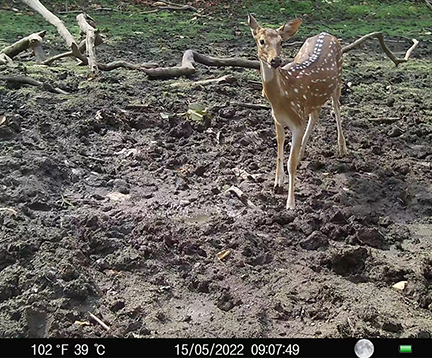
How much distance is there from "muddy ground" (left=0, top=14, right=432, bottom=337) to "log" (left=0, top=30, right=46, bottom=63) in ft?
3.10

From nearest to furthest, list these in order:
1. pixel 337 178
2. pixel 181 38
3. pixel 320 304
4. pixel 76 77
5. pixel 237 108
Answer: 1. pixel 320 304
2. pixel 337 178
3. pixel 237 108
4. pixel 76 77
5. pixel 181 38

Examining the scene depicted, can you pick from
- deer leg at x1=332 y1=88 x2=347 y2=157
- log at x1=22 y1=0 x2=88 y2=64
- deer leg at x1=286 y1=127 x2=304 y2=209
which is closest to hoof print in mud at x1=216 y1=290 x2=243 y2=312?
deer leg at x1=286 y1=127 x2=304 y2=209

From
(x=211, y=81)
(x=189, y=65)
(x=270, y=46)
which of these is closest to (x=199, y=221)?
(x=270, y=46)

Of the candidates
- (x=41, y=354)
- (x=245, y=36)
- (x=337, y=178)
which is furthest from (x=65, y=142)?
(x=245, y=36)

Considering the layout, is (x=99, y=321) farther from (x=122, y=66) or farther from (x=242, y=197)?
(x=122, y=66)

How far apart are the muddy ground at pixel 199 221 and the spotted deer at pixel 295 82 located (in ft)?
1.34

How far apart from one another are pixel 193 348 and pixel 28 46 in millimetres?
7547

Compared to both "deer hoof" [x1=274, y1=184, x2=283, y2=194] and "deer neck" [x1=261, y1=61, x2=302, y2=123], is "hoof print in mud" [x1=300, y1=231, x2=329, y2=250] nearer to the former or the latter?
"deer hoof" [x1=274, y1=184, x2=283, y2=194]

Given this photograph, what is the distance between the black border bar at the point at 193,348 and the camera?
3256mm

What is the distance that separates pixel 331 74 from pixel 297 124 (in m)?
1.04

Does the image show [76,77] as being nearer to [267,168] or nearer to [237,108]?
[237,108]

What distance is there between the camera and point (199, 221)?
5.73 meters

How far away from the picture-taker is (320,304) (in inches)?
175

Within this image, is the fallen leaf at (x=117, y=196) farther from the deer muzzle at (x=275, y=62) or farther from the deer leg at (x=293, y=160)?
the deer muzzle at (x=275, y=62)
